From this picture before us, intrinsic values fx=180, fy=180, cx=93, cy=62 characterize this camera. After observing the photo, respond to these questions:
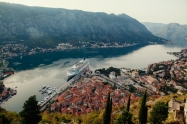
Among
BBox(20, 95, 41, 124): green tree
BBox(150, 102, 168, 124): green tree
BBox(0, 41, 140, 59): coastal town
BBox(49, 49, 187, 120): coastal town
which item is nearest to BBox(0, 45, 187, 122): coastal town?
BBox(49, 49, 187, 120): coastal town

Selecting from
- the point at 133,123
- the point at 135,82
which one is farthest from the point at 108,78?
the point at 133,123

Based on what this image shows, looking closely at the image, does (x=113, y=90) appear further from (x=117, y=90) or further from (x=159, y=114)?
(x=159, y=114)

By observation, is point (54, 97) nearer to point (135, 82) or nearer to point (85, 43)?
point (135, 82)

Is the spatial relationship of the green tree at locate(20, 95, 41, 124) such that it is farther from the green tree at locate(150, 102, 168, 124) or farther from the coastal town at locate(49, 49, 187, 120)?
the green tree at locate(150, 102, 168, 124)

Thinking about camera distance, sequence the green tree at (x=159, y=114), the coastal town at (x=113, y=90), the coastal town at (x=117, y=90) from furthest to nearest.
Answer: the coastal town at (x=113, y=90)
the coastal town at (x=117, y=90)
the green tree at (x=159, y=114)

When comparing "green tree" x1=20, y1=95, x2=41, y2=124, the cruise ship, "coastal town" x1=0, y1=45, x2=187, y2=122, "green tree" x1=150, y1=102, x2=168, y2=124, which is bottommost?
"coastal town" x1=0, y1=45, x2=187, y2=122

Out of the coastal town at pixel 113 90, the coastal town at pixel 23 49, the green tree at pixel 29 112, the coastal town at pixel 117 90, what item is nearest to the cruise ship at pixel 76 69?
the coastal town at pixel 113 90

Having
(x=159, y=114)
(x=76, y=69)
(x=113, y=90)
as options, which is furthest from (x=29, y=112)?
(x=76, y=69)

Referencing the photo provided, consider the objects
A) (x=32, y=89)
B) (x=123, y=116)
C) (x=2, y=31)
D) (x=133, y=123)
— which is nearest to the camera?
(x=123, y=116)

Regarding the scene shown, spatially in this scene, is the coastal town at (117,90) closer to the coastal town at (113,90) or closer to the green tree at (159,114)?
the coastal town at (113,90)

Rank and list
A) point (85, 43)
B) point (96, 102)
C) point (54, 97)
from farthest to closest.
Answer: point (85, 43)
point (54, 97)
point (96, 102)

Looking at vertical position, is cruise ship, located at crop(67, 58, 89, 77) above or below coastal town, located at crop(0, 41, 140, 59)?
below
